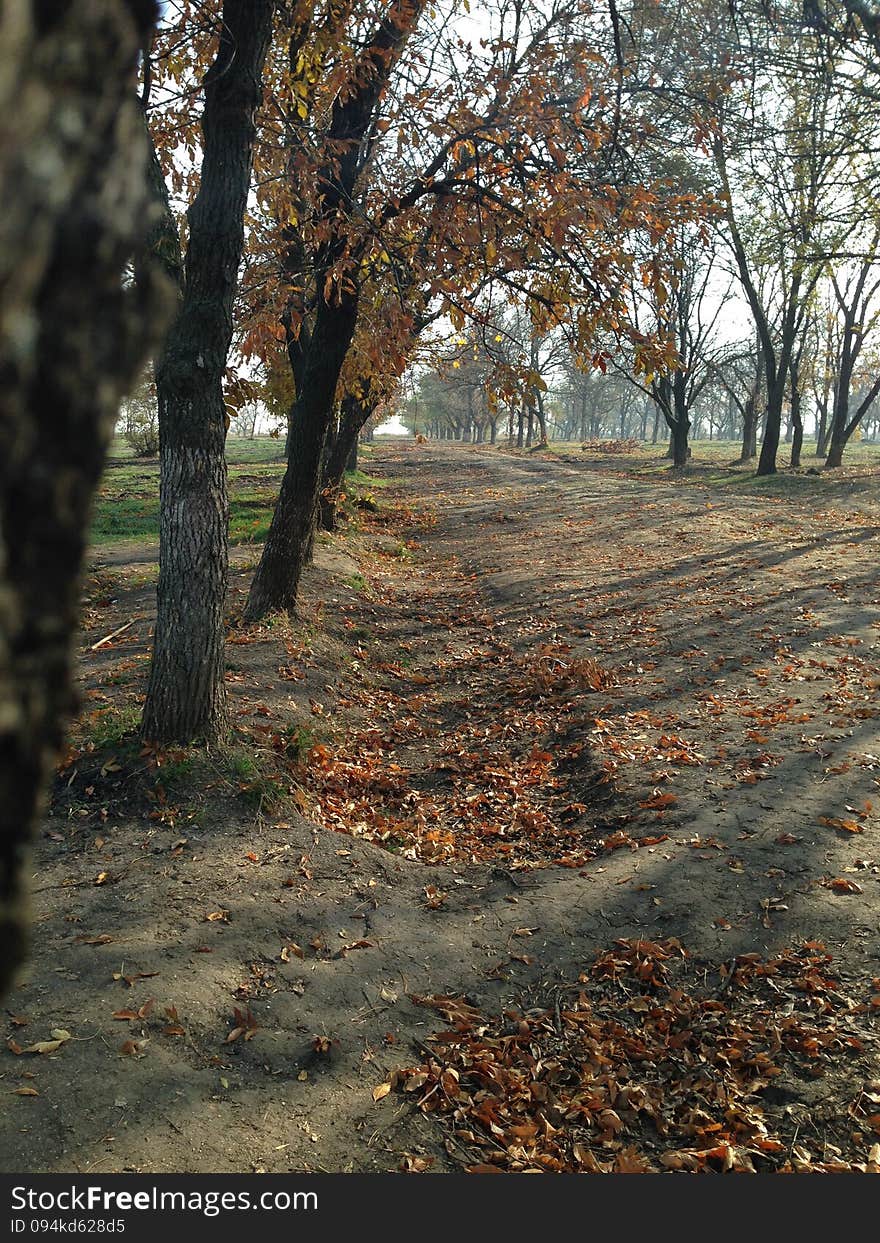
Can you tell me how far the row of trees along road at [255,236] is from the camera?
3.06 ft

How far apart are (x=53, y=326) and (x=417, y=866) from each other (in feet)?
19.2

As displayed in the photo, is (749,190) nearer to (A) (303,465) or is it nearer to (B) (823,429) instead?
(A) (303,465)

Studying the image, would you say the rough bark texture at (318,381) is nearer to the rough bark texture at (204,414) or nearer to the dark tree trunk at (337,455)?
the rough bark texture at (204,414)

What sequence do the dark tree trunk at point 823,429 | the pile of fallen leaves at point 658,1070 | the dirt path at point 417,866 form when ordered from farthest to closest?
the dark tree trunk at point 823,429 → the dirt path at point 417,866 → the pile of fallen leaves at point 658,1070

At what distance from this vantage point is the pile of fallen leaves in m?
3.98

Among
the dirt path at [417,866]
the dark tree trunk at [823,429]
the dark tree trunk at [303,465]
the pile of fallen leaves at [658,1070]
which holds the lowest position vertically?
the pile of fallen leaves at [658,1070]

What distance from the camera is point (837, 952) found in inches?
200

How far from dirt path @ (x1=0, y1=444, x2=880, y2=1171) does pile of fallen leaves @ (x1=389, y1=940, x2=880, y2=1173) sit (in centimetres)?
13

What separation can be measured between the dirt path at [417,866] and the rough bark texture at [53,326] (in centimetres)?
344

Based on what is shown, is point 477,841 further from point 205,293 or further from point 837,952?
point 205,293

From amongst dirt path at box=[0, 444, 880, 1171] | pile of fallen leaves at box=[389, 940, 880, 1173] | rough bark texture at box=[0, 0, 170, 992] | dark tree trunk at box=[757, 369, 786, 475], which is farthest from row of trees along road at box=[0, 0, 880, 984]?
dark tree trunk at box=[757, 369, 786, 475]

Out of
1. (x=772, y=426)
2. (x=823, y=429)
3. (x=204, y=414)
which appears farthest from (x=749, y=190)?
(x=823, y=429)

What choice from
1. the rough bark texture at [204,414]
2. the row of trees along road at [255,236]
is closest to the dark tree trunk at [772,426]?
the row of trees along road at [255,236]

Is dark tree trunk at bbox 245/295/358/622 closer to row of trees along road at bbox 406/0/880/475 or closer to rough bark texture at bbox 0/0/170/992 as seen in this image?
row of trees along road at bbox 406/0/880/475
